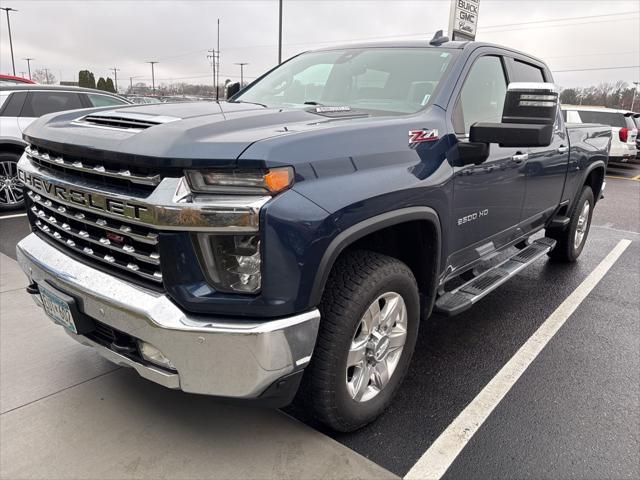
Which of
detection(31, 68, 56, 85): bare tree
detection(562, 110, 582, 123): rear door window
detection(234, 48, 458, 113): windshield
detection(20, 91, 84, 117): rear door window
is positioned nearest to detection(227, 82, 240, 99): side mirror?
detection(234, 48, 458, 113): windshield

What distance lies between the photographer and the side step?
3.02 metres

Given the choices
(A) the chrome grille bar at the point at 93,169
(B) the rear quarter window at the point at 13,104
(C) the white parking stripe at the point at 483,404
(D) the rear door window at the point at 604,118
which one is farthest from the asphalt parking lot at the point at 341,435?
(D) the rear door window at the point at 604,118

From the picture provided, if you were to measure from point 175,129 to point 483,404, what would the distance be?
7.35 feet

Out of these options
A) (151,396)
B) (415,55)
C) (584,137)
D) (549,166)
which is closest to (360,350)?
(151,396)

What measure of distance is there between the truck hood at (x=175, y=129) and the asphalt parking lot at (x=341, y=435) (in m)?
1.37

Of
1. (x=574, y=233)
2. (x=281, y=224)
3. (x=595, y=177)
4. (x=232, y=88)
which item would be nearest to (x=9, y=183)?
(x=232, y=88)

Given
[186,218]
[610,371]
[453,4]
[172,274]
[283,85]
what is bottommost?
[610,371]

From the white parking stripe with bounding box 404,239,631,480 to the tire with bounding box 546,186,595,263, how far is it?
36.6 inches

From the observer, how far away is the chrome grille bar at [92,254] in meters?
2.00

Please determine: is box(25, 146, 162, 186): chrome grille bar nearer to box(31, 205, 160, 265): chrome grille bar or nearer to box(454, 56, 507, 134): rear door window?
box(31, 205, 160, 265): chrome grille bar

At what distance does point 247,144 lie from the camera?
6.20ft

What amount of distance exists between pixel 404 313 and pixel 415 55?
1.77 metres

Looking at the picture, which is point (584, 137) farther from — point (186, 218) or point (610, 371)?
point (186, 218)

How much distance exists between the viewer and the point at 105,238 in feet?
7.17
